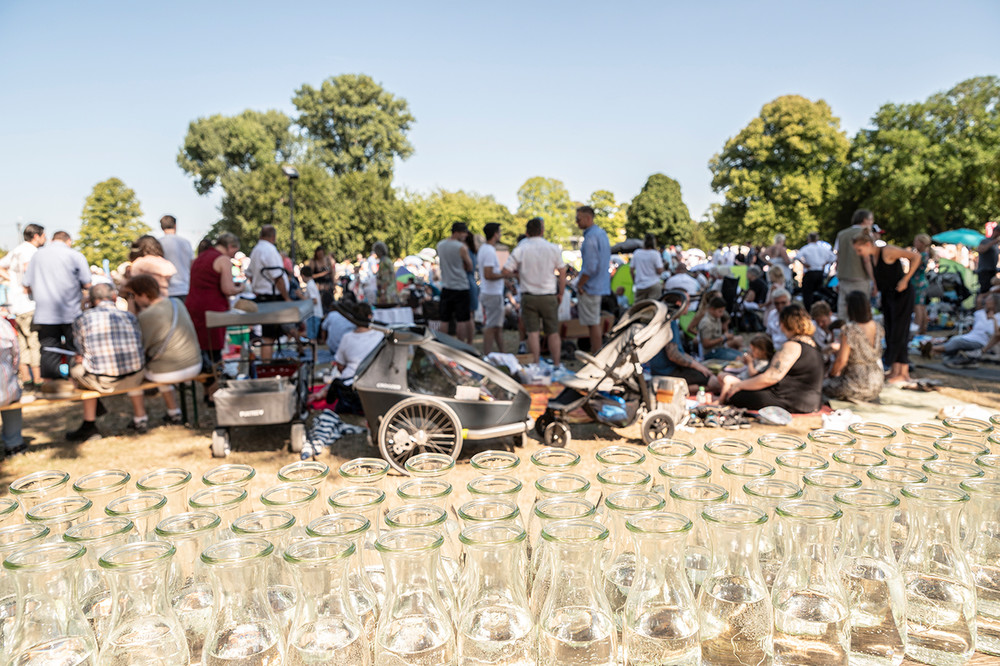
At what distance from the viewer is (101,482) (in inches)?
58.6

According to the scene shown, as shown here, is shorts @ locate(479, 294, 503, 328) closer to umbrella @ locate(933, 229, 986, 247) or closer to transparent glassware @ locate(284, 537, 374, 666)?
transparent glassware @ locate(284, 537, 374, 666)

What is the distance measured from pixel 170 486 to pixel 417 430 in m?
3.15

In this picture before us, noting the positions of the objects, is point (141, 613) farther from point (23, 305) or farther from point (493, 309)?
point (23, 305)

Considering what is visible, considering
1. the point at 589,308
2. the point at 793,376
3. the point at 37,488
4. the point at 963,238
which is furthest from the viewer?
the point at 963,238

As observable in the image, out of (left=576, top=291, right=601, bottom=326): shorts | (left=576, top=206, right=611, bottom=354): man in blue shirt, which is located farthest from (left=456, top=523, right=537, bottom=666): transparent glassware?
(left=576, top=291, right=601, bottom=326): shorts

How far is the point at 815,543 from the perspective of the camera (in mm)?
1111

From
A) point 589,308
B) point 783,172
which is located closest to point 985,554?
point 589,308

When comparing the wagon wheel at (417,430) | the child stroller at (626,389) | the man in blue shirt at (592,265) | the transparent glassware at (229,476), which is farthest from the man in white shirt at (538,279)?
the transparent glassware at (229,476)

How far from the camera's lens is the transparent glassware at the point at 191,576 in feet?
3.72

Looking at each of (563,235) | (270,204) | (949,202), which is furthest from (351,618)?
(563,235)

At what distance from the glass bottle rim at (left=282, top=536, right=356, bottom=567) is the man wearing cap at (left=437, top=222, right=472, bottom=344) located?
7304mm

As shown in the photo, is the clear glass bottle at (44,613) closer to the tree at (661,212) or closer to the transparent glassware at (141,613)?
the transparent glassware at (141,613)

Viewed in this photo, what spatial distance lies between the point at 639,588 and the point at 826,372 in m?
6.79

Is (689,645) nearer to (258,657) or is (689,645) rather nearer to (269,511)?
(258,657)
